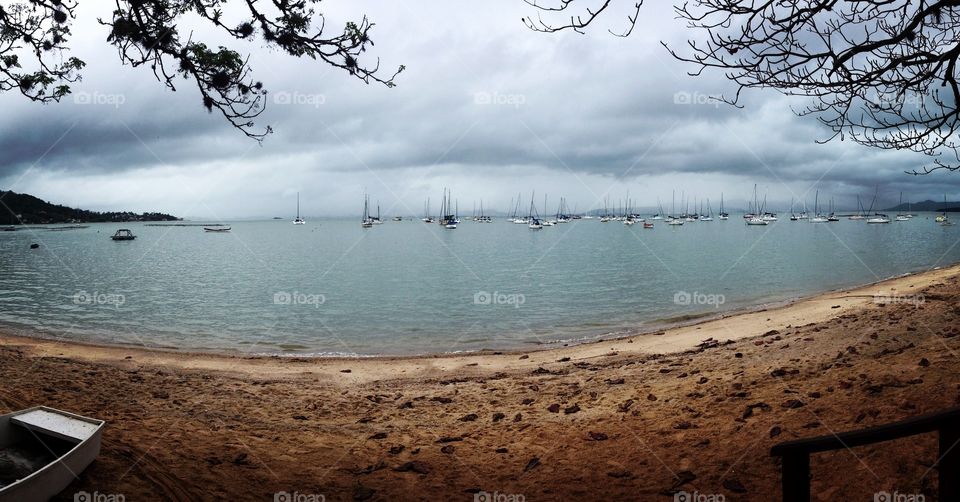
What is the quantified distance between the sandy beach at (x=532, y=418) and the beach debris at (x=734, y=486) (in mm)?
18

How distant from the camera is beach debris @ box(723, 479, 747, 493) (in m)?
5.07

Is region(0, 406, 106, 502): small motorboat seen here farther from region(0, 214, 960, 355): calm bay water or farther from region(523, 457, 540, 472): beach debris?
region(0, 214, 960, 355): calm bay water

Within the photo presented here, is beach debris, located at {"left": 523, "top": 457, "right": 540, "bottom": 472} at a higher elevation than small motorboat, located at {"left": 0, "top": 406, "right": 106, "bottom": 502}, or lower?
lower

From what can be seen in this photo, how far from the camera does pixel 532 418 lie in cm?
832

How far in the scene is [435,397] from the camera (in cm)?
1013

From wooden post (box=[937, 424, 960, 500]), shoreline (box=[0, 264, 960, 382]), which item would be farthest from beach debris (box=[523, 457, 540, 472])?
shoreline (box=[0, 264, 960, 382])

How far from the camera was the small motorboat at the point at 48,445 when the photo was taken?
4.94 meters

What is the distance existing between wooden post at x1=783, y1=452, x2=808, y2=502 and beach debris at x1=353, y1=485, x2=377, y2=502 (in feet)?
13.8

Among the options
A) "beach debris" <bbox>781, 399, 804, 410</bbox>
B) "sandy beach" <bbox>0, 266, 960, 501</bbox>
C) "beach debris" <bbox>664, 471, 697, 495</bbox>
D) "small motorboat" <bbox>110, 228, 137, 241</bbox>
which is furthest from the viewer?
"small motorboat" <bbox>110, 228, 137, 241</bbox>

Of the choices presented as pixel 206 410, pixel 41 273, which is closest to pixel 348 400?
pixel 206 410

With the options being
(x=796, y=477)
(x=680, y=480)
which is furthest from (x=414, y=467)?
(x=796, y=477)

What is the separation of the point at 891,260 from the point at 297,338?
157 feet

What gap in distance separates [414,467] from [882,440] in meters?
5.14

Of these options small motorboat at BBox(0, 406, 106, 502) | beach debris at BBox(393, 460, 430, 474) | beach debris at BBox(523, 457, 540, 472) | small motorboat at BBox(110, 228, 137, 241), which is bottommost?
beach debris at BBox(393, 460, 430, 474)
